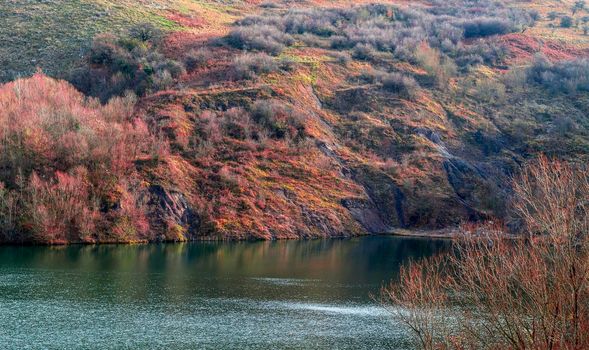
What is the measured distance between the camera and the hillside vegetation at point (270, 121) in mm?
88938

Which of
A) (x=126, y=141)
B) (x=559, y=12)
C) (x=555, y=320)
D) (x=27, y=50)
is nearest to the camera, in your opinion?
(x=555, y=320)

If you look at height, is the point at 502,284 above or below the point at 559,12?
below

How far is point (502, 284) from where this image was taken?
27.7m

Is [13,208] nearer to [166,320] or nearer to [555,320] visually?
[166,320]

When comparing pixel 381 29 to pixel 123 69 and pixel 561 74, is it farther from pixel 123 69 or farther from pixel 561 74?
pixel 123 69

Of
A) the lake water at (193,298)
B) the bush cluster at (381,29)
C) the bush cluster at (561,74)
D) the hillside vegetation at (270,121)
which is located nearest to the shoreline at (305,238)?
the hillside vegetation at (270,121)

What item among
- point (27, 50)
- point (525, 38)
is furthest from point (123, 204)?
point (525, 38)

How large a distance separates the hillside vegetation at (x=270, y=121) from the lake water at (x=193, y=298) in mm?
9570

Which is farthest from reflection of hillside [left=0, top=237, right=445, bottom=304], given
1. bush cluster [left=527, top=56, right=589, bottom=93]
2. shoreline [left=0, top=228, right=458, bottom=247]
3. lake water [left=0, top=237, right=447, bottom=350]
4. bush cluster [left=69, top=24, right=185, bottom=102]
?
bush cluster [left=527, top=56, right=589, bottom=93]

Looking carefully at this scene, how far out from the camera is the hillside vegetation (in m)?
88.9

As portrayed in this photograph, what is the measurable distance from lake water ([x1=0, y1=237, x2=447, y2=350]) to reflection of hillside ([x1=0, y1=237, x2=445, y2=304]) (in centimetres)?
10

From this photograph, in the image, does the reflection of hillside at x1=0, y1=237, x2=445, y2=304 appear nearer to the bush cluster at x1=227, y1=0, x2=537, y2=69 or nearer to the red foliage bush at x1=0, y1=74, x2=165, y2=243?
the red foliage bush at x1=0, y1=74, x2=165, y2=243

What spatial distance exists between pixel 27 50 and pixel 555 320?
4585 inches

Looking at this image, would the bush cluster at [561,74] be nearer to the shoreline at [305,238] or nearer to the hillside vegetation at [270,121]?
the hillside vegetation at [270,121]
